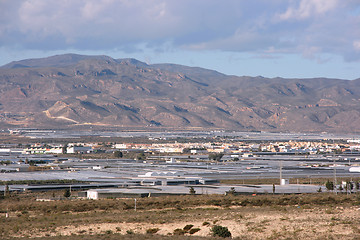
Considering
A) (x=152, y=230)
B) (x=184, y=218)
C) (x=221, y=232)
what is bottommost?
(x=152, y=230)

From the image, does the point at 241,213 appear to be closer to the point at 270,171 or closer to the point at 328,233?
the point at 328,233

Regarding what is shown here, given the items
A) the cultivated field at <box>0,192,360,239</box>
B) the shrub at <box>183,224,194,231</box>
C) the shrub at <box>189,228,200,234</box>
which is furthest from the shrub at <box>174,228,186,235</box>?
the shrub at <box>189,228,200,234</box>

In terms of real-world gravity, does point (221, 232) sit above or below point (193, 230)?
above

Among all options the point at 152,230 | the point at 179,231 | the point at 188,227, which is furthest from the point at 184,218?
the point at 179,231

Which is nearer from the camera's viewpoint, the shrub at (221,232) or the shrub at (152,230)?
the shrub at (221,232)

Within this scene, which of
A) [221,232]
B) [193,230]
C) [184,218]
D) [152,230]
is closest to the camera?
[221,232]

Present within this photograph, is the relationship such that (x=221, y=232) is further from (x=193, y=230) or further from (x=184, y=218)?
(x=184, y=218)

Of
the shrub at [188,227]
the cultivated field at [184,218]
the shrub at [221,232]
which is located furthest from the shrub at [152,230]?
the shrub at [221,232]

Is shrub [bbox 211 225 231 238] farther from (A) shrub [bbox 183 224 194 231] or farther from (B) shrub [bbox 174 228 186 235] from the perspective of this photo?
(A) shrub [bbox 183 224 194 231]

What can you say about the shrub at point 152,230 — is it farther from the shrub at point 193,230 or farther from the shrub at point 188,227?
the shrub at point 193,230
